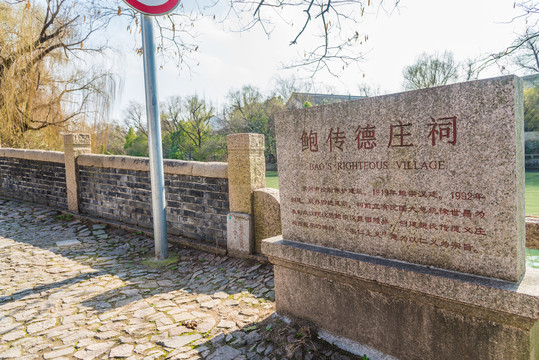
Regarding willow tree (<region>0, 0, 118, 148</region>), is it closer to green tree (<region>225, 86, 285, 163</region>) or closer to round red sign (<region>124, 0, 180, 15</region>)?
round red sign (<region>124, 0, 180, 15</region>)

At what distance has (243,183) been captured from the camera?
4.71m

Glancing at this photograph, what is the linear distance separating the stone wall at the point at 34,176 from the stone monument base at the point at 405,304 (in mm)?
6807

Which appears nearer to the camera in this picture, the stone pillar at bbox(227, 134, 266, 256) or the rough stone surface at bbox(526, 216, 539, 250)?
the rough stone surface at bbox(526, 216, 539, 250)

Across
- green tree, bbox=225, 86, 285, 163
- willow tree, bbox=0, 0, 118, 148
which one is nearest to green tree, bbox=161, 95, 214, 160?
green tree, bbox=225, 86, 285, 163

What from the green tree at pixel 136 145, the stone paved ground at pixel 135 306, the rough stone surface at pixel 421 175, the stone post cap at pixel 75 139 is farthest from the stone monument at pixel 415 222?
the green tree at pixel 136 145

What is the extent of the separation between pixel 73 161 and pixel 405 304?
23.5 ft

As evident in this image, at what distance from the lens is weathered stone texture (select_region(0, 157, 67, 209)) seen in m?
7.97

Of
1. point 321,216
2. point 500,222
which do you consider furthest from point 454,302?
point 321,216

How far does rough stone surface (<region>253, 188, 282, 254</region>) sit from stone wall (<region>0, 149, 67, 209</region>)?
5328 millimetres

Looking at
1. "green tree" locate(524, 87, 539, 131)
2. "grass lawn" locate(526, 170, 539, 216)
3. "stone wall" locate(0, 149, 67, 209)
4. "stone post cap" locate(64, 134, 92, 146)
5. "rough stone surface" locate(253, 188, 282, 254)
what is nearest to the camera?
"rough stone surface" locate(253, 188, 282, 254)

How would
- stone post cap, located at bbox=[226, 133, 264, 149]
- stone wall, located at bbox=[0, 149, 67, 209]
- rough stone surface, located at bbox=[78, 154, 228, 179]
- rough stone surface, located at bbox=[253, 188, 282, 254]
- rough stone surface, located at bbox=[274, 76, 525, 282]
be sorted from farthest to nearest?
stone wall, located at bbox=[0, 149, 67, 209] < rough stone surface, located at bbox=[78, 154, 228, 179] < stone post cap, located at bbox=[226, 133, 264, 149] < rough stone surface, located at bbox=[253, 188, 282, 254] < rough stone surface, located at bbox=[274, 76, 525, 282]

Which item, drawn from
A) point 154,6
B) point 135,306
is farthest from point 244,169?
point 154,6

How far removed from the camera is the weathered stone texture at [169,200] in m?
5.21

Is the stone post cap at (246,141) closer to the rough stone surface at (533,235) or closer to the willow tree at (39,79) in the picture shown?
the rough stone surface at (533,235)
